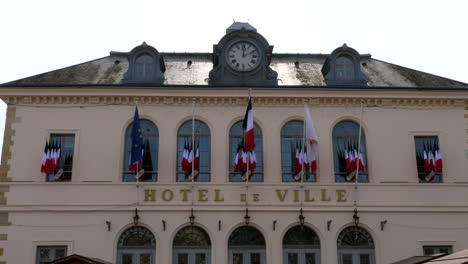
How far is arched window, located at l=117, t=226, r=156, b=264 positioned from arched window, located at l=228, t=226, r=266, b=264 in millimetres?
2605

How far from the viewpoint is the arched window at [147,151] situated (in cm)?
1919

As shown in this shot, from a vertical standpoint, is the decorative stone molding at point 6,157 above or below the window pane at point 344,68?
below

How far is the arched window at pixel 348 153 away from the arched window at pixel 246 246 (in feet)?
11.3

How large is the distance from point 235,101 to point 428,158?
274 inches

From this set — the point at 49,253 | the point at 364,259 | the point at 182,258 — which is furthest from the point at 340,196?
A: the point at 49,253

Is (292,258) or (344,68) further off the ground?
(344,68)

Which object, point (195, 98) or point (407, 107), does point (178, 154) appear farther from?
point (407, 107)

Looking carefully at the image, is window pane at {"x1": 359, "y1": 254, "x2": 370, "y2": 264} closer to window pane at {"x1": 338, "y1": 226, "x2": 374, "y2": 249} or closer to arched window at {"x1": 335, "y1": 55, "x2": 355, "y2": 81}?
window pane at {"x1": 338, "y1": 226, "x2": 374, "y2": 249}

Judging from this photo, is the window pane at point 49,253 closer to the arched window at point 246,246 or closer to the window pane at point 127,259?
the window pane at point 127,259

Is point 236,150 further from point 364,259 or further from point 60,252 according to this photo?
point 60,252

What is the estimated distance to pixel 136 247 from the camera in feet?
60.5

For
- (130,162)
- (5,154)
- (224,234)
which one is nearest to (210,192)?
(224,234)

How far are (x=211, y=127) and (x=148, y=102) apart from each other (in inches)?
94.9

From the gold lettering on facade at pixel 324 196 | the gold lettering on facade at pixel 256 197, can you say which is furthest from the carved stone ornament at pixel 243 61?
the gold lettering on facade at pixel 324 196
